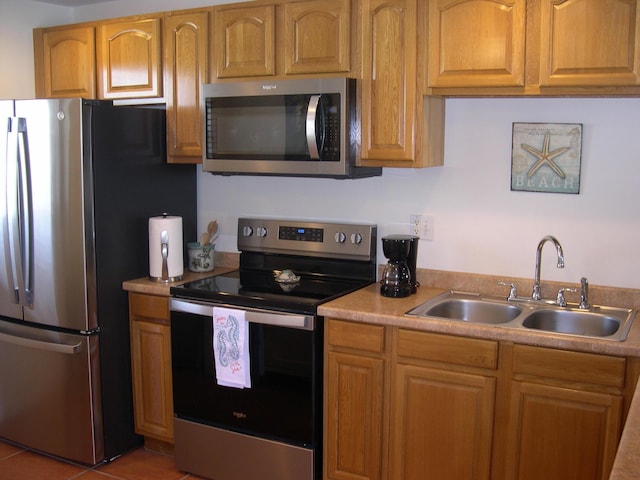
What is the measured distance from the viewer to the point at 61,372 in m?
3.43

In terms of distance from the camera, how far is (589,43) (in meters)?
2.59

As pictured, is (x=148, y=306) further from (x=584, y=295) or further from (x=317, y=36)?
(x=584, y=295)

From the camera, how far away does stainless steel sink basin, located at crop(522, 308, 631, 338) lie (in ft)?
9.26

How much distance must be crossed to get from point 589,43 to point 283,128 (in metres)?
1.29

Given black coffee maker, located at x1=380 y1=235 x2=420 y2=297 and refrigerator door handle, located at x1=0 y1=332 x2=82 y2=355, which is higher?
black coffee maker, located at x1=380 y1=235 x2=420 y2=297

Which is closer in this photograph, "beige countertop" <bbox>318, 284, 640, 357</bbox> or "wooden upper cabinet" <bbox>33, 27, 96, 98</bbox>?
"beige countertop" <bbox>318, 284, 640, 357</bbox>

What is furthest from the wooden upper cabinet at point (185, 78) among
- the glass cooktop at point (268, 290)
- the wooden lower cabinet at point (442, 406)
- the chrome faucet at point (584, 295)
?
the chrome faucet at point (584, 295)

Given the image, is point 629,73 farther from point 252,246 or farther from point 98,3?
point 98,3

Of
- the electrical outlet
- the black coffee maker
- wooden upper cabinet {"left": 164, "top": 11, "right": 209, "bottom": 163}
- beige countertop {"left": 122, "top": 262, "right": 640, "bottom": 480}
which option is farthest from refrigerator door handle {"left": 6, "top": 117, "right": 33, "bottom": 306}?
the electrical outlet

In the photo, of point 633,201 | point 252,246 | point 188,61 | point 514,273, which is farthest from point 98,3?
point 633,201

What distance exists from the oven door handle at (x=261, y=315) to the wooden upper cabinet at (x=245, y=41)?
1.06 m

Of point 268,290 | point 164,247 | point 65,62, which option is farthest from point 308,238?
point 65,62

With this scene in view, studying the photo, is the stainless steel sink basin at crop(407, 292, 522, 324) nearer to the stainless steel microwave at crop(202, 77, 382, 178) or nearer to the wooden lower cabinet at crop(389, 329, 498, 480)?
the wooden lower cabinet at crop(389, 329, 498, 480)

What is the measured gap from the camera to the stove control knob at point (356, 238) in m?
3.41
